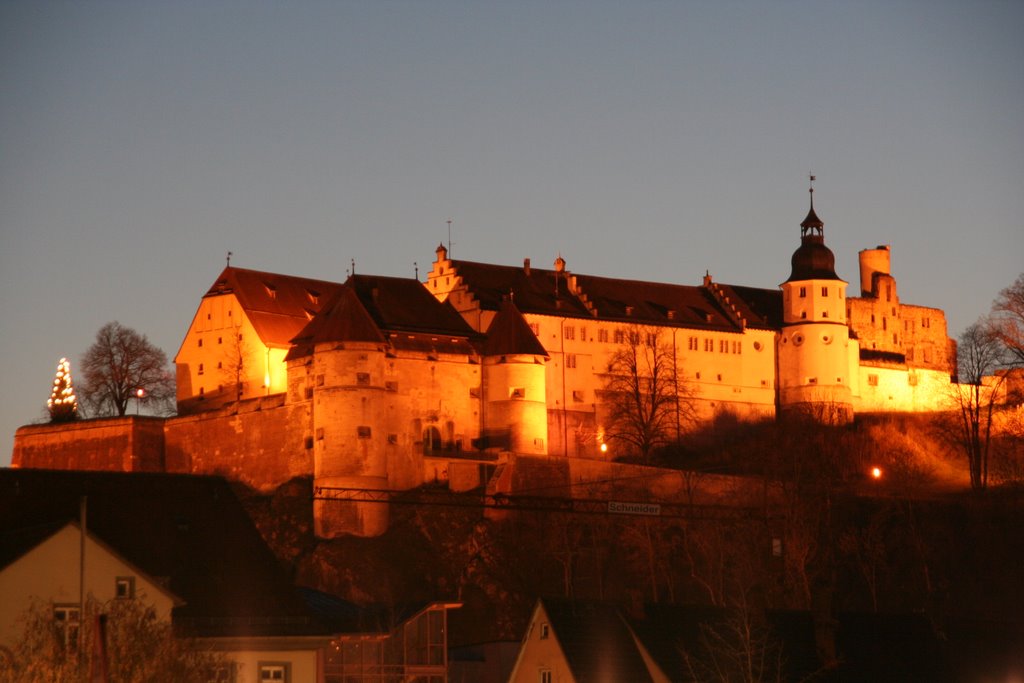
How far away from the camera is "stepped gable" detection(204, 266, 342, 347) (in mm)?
96062

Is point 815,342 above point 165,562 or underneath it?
above

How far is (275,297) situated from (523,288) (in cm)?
1179

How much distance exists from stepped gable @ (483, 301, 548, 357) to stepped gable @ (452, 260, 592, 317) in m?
3.88

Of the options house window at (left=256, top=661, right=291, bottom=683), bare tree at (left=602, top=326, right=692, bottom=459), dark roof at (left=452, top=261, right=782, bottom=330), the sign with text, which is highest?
dark roof at (left=452, top=261, right=782, bottom=330)

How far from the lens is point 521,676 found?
5447cm

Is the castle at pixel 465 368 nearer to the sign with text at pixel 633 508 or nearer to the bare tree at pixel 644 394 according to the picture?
the bare tree at pixel 644 394

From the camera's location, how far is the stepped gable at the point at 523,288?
330 feet

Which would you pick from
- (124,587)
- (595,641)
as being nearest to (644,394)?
(595,641)

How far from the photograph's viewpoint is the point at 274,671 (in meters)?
45.6

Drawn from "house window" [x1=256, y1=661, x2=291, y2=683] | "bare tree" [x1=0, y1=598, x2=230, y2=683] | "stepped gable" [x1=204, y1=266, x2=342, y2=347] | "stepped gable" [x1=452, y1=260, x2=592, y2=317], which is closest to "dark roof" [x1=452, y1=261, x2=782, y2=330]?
"stepped gable" [x1=452, y1=260, x2=592, y2=317]

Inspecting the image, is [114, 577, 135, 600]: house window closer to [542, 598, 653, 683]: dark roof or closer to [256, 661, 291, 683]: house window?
[256, 661, 291, 683]: house window

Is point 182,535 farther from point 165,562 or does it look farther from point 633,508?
point 633,508

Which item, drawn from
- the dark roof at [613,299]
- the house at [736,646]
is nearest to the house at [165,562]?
the house at [736,646]

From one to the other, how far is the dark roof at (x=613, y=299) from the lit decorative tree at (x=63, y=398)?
1909 cm
